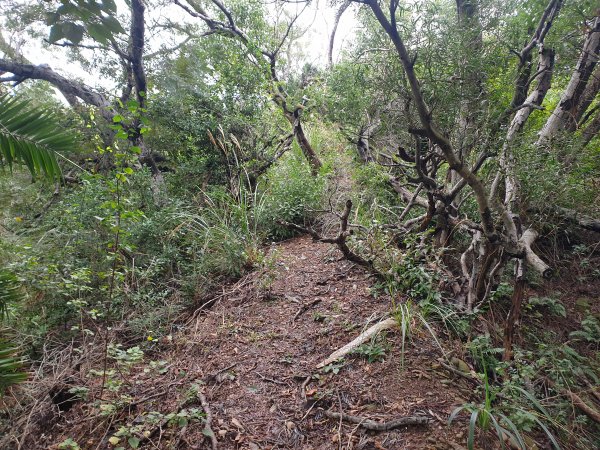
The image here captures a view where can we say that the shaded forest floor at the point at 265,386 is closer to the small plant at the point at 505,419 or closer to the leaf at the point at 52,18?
the small plant at the point at 505,419

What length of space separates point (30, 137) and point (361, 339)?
2010 millimetres

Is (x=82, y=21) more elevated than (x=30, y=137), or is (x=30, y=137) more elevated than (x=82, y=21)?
(x=82, y=21)

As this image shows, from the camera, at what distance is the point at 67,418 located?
1.86 m

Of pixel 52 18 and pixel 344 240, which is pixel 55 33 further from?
pixel 344 240

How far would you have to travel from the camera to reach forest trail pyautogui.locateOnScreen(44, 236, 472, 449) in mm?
1587

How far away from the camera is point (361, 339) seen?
208cm

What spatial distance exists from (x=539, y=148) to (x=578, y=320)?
4.79 ft

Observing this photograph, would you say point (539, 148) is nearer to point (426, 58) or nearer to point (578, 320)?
point (426, 58)

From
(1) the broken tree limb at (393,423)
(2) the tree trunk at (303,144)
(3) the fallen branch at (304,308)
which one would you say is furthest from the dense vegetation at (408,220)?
(2) the tree trunk at (303,144)

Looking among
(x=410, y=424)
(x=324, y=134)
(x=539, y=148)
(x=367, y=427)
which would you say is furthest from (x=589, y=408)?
(x=324, y=134)

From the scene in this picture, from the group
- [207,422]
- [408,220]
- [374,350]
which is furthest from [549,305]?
[207,422]

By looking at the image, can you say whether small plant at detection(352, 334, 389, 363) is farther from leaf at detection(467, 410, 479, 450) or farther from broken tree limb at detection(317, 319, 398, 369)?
leaf at detection(467, 410, 479, 450)

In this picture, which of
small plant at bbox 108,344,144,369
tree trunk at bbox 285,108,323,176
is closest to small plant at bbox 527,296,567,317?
small plant at bbox 108,344,144,369

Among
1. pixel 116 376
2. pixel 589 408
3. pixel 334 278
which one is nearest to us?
pixel 589 408
